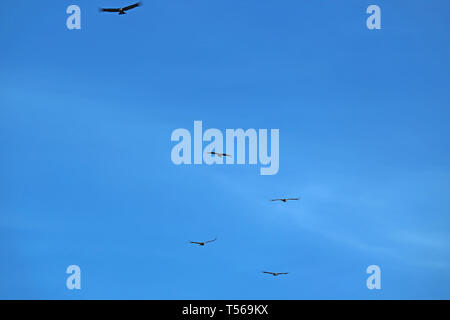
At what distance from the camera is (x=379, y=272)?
8525 centimetres
